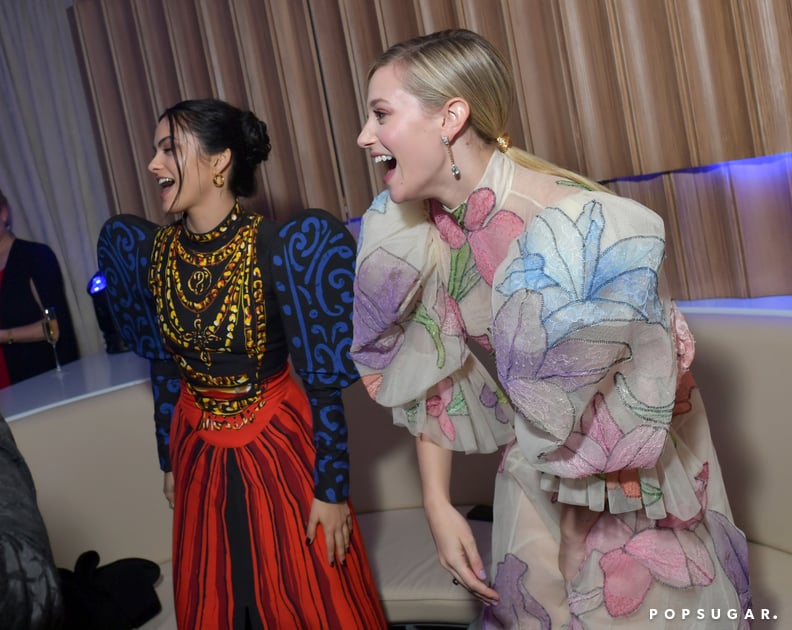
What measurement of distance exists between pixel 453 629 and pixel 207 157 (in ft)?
4.62

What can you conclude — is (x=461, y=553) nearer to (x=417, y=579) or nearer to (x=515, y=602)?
(x=515, y=602)

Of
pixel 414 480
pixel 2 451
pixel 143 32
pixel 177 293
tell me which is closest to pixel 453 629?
pixel 414 480

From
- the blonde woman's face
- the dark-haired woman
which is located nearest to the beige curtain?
the dark-haired woman

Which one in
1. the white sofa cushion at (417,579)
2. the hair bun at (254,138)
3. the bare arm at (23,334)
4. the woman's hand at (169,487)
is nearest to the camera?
the hair bun at (254,138)

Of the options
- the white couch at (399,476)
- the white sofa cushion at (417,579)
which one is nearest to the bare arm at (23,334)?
the white couch at (399,476)

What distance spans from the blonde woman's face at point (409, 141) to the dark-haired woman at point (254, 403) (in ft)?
1.52

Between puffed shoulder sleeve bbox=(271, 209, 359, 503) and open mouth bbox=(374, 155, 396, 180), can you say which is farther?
puffed shoulder sleeve bbox=(271, 209, 359, 503)

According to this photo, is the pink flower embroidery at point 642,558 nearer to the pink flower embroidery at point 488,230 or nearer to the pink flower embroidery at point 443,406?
the pink flower embroidery at point 443,406

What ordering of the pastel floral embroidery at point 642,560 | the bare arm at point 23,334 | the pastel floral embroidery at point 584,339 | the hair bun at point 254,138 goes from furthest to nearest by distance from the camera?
1. the bare arm at point 23,334
2. the hair bun at point 254,138
3. the pastel floral embroidery at point 642,560
4. the pastel floral embroidery at point 584,339

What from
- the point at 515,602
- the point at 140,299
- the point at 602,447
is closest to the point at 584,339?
the point at 602,447

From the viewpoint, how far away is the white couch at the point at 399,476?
1.90m

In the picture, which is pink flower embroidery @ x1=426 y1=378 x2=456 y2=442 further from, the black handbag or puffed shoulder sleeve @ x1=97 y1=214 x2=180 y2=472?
the black handbag

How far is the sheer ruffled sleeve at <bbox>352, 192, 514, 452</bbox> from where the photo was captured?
4.33ft

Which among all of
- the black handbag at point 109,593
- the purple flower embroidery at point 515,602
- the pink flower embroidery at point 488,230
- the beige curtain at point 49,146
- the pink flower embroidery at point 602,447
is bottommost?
the black handbag at point 109,593
